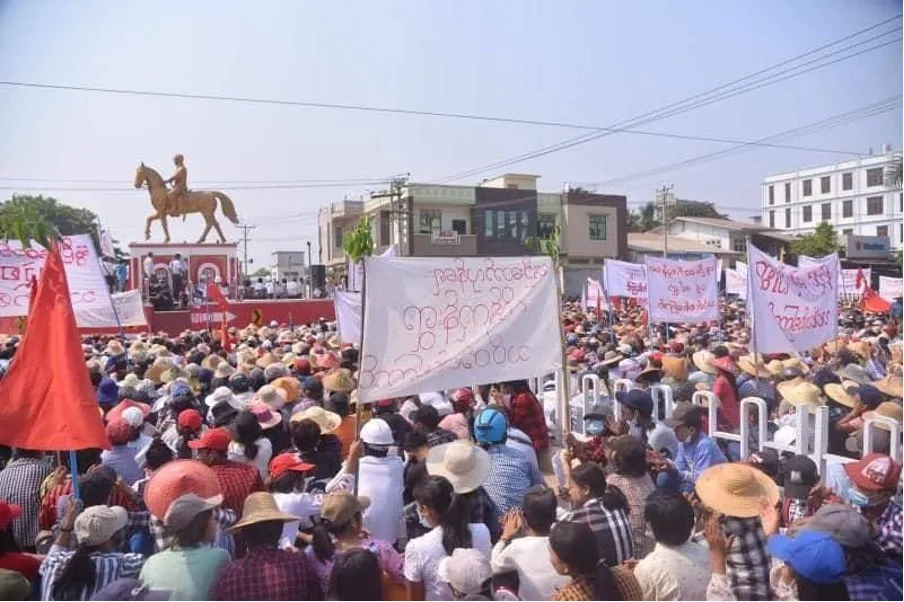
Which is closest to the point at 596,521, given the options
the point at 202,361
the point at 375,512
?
the point at 375,512

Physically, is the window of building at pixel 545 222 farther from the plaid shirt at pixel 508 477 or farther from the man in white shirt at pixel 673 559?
the man in white shirt at pixel 673 559

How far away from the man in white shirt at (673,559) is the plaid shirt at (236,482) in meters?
2.13

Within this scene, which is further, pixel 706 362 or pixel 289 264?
pixel 289 264

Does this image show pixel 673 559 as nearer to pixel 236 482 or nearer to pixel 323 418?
pixel 236 482

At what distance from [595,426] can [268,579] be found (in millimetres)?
2932

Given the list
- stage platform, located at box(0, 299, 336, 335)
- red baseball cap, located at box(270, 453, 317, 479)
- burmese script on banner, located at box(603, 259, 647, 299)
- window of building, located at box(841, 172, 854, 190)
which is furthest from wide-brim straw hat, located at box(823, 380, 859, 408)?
window of building, located at box(841, 172, 854, 190)

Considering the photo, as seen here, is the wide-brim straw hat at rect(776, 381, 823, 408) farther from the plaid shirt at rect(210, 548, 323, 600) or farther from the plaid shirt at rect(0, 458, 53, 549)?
the plaid shirt at rect(0, 458, 53, 549)

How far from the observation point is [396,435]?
550 cm

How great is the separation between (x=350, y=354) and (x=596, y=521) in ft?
18.7

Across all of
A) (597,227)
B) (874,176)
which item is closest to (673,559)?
(597,227)

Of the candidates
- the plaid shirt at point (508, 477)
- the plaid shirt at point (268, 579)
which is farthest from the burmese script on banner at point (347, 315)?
the plaid shirt at point (268, 579)

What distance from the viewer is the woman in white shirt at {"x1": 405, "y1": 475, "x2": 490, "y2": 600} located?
10.6ft

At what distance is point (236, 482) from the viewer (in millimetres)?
4180

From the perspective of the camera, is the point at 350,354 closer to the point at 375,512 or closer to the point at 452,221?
the point at 375,512
